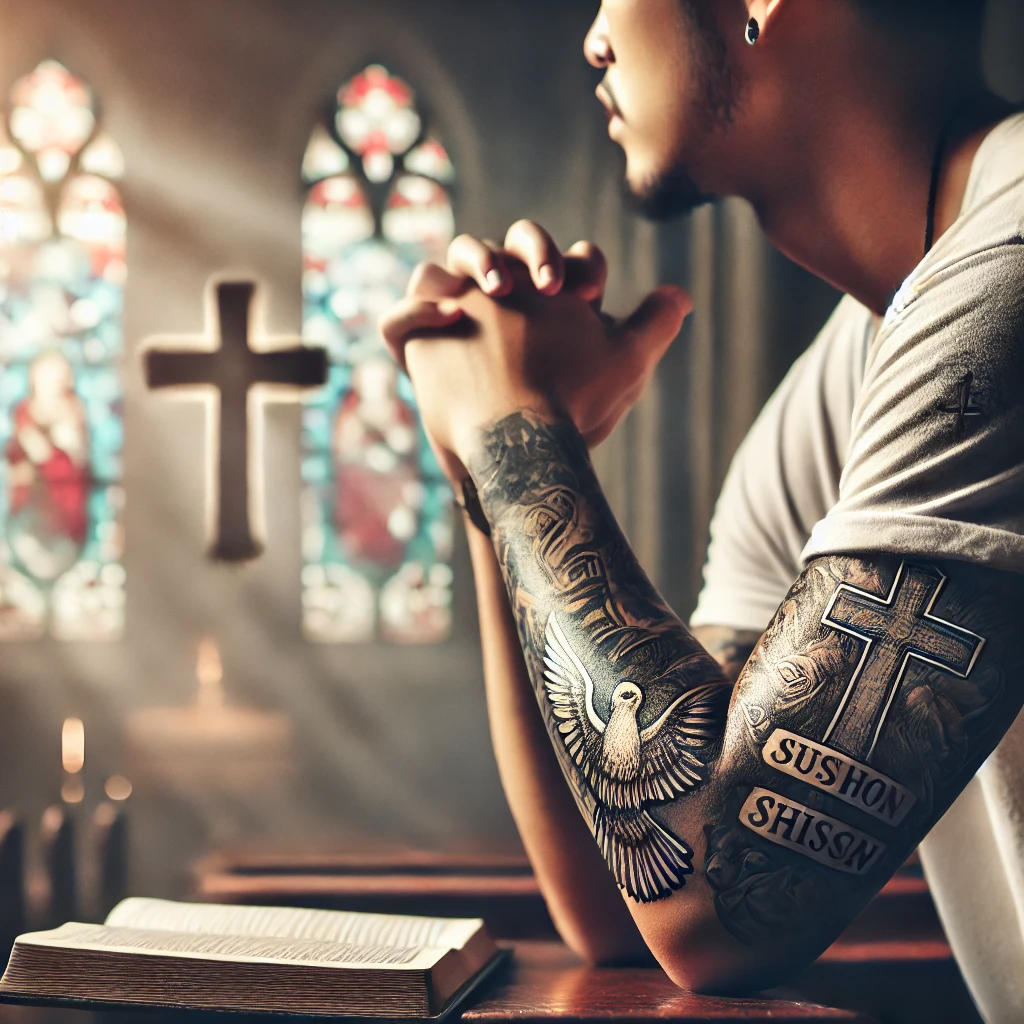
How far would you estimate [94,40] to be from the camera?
4.67 m

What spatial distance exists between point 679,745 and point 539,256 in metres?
0.39

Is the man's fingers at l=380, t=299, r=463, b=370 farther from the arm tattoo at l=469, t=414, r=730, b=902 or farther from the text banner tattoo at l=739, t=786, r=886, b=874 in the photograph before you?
the text banner tattoo at l=739, t=786, r=886, b=874

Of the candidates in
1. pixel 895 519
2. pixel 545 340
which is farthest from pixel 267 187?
pixel 895 519

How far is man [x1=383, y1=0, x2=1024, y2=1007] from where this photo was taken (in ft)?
1.70

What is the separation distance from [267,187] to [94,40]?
993 mm

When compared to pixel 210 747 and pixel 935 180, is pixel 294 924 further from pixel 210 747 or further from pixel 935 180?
pixel 210 747

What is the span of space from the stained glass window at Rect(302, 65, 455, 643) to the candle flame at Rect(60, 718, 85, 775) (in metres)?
1.05

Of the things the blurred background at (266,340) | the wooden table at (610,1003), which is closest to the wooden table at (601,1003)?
the wooden table at (610,1003)

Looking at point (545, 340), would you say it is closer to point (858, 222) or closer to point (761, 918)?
point (858, 222)

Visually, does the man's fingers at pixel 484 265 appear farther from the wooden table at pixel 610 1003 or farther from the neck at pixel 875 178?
the wooden table at pixel 610 1003

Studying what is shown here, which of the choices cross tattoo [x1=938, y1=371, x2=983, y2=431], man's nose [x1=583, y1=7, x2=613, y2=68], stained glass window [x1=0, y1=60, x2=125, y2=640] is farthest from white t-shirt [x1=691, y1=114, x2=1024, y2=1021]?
stained glass window [x1=0, y1=60, x2=125, y2=640]

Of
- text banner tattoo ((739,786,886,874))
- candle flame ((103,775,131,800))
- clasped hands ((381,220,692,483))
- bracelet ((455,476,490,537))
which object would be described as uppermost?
clasped hands ((381,220,692,483))

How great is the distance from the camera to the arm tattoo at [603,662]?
21.9 inches

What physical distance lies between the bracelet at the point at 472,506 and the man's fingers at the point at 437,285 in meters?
0.15
